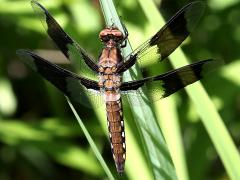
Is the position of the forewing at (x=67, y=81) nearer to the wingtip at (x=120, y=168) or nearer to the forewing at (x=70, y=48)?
the forewing at (x=70, y=48)

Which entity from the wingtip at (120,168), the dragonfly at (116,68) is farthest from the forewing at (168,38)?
the wingtip at (120,168)

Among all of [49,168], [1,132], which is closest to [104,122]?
[1,132]

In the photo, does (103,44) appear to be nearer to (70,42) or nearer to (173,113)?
(70,42)

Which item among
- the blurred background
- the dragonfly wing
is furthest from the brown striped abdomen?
the blurred background

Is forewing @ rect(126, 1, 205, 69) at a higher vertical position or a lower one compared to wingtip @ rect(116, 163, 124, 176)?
higher

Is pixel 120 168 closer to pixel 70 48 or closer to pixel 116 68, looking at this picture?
pixel 116 68

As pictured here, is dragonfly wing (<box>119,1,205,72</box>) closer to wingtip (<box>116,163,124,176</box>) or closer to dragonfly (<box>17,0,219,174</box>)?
dragonfly (<box>17,0,219,174</box>)
